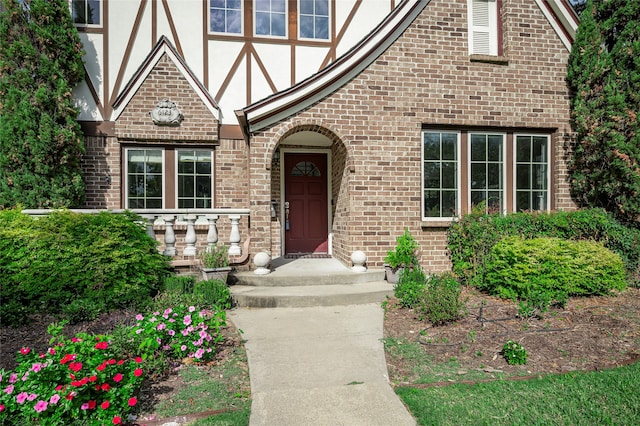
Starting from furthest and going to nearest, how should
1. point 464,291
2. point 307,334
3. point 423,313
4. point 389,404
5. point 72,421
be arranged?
point 464,291, point 423,313, point 307,334, point 389,404, point 72,421

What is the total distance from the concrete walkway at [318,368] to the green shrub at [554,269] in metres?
2.19

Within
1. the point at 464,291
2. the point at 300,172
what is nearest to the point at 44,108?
the point at 300,172

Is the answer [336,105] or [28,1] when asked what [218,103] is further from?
[28,1]

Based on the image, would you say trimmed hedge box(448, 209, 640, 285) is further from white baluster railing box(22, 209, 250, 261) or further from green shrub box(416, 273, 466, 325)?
white baluster railing box(22, 209, 250, 261)

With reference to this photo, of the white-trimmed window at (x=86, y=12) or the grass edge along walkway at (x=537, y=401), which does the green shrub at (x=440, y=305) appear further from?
the white-trimmed window at (x=86, y=12)

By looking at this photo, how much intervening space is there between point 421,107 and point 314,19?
3901 mm

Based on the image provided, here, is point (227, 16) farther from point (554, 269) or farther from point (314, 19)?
point (554, 269)

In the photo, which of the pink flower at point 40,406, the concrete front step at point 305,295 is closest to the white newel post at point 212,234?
the concrete front step at point 305,295

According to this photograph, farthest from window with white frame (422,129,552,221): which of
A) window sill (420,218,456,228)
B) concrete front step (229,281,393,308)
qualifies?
concrete front step (229,281,393,308)

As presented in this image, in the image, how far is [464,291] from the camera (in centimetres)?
611

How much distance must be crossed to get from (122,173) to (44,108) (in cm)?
184

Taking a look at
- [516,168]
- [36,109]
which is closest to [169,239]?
[36,109]

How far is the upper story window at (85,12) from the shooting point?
800 centimetres

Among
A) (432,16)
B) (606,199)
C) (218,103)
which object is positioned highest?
(432,16)
